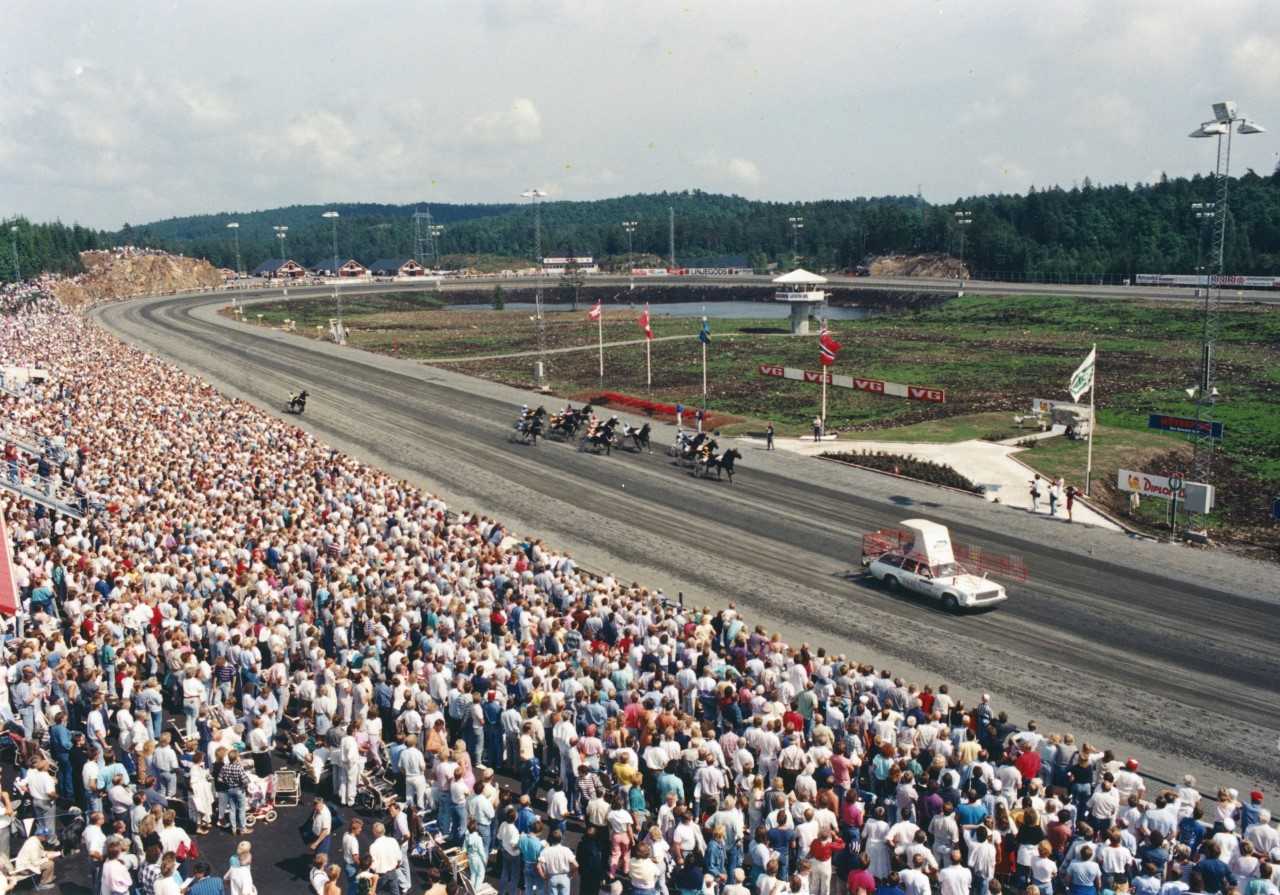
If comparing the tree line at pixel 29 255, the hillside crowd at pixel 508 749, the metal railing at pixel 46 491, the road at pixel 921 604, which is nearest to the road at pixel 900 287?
the tree line at pixel 29 255

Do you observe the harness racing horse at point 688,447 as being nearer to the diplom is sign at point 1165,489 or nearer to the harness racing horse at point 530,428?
the harness racing horse at point 530,428

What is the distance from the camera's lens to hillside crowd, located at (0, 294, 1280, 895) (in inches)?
550

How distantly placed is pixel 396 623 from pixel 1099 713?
15.5 m

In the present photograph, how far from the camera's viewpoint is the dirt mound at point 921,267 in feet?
593

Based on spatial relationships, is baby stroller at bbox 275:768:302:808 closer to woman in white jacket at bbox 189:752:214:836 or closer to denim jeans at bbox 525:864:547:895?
woman in white jacket at bbox 189:752:214:836

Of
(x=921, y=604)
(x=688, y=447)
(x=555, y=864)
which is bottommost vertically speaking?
(x=921, y=604)

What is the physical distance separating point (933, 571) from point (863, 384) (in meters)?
40.5

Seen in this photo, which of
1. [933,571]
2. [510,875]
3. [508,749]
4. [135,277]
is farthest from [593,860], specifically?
[135,277]

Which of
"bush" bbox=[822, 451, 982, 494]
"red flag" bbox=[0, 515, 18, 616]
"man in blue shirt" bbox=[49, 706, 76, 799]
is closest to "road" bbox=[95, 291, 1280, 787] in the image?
"bush" bbox=[822, 451, 982, 494]

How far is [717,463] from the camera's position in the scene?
45688 mm

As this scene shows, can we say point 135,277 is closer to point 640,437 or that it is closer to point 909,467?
point 640,437

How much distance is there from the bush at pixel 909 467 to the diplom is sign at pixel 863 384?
13541 mm

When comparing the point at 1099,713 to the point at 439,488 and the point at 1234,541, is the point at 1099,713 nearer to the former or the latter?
the point at 1234,541

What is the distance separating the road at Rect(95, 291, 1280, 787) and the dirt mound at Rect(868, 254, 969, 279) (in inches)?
5482
